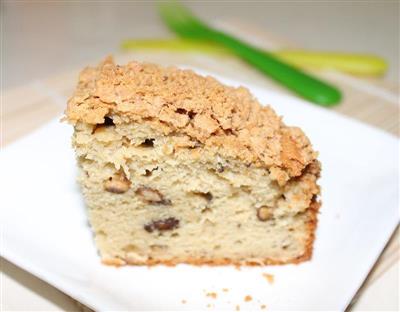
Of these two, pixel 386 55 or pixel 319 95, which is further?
pixel 386 55

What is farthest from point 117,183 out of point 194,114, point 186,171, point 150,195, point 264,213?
point 264,213

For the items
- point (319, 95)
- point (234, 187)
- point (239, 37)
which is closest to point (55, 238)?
point (234, 187)

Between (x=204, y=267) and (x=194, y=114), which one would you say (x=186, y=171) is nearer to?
(x=194, y=114)

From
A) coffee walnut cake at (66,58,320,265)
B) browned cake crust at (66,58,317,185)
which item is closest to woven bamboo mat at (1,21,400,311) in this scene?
coffee walnut cake at (66,58,320,265)

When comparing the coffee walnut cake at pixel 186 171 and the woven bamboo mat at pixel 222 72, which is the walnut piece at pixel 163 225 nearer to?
the coffee walnut cake at pixel 186 171

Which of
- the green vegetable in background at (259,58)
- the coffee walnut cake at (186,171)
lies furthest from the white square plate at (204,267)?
the green vegetable in background at (259,58)

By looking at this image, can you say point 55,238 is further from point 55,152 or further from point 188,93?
point 188,93

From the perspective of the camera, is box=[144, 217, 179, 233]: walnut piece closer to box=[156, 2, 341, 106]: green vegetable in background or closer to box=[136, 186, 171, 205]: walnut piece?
box=[136, 186, 171, 205]: walnut piece

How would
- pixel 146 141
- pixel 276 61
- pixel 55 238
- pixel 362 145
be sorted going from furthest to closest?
pixel 276 61 → pixel 362 145 → pixel 55 238 → pixel 146 141
